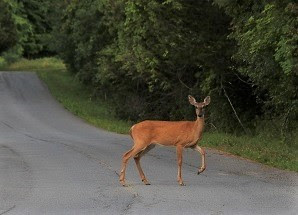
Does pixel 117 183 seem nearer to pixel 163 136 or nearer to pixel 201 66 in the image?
pixel 163 136

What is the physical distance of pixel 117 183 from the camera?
13656 millimetres

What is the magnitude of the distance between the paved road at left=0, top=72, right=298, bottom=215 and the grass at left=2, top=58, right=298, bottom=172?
0.69m

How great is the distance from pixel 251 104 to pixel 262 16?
9.10 meters

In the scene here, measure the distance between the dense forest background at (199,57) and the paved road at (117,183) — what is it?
3.28 m

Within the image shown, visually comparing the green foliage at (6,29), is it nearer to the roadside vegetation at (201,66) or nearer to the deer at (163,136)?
the roadside vegetation at (201,66)

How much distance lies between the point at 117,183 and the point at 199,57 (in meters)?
12.9

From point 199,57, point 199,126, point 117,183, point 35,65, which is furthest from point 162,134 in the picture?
point 35,65

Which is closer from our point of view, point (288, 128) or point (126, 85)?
point (288, 128)

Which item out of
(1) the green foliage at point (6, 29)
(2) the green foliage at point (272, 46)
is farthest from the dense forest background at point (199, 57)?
(1) the green foliage at point (6, 29)

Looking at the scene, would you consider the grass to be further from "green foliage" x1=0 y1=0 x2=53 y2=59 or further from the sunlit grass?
"green foliage" x1=0 y1=0 x2=53 y2=59

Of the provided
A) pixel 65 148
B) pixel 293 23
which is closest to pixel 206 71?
pixel 65 148

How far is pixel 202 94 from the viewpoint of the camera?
2889 centimetres

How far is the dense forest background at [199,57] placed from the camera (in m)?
19.6

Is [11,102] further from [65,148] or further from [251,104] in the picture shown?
[65,148]
